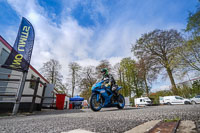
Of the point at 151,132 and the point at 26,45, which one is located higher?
the point at 26,45

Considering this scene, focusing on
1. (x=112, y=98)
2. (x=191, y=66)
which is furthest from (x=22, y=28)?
(x=191, y=66)

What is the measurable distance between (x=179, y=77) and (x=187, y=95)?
11.0m

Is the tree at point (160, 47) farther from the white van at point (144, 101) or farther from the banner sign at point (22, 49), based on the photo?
the banner sign at point (22, 49)

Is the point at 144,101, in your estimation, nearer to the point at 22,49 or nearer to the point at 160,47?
the point at 160,47

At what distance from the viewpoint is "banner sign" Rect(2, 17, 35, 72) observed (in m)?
4.28

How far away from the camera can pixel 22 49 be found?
15.4ft

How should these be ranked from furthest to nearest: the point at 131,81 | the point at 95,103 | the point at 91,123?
the point at 131,81 < the point at 95,103 < the point at 91,123

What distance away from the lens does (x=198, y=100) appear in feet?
52.5

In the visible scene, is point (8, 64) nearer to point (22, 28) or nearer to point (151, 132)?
point (22, 28)

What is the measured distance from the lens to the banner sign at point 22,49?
428 centimetres

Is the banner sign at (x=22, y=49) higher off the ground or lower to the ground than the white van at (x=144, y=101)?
higher

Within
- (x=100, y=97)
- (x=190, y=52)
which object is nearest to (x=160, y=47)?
(x=190, y=52)

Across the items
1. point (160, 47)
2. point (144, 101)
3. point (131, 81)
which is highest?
point (160, 47)

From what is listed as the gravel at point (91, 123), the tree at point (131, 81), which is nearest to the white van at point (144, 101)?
the tree at point (131, 81)
